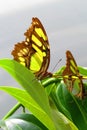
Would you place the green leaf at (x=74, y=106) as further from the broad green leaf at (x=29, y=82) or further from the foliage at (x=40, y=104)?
the broad green leaf at (x=29, y=82)

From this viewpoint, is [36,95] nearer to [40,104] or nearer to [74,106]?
[40,104]

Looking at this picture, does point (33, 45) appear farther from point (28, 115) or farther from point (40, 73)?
point (28, 115)

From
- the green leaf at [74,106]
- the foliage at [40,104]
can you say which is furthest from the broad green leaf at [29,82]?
→ the green leaf at [74,106]

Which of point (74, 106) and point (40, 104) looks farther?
point (74, 106)

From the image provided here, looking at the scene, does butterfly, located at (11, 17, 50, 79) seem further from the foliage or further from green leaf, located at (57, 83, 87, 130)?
green leaf, located at (57, 83, 87, 130)

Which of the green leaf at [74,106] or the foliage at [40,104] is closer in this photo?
the foliage at [40,104]

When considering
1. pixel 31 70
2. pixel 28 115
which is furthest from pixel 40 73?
pixel 28 115

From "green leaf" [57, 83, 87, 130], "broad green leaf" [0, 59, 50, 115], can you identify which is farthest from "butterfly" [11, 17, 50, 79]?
"green leaf" [57, 83, 87, 130]

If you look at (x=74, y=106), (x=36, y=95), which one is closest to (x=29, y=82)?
(x=36, y=95)
